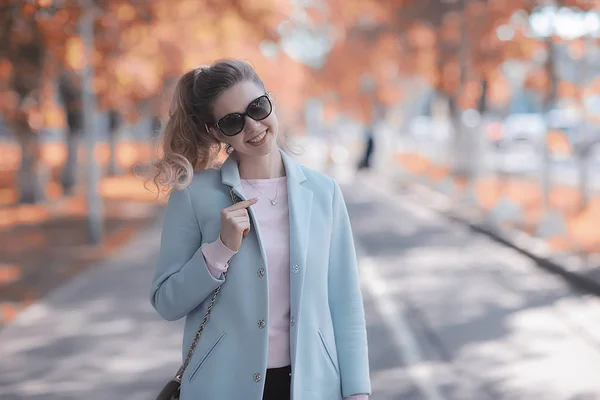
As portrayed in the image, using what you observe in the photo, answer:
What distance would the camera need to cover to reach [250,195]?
309cm

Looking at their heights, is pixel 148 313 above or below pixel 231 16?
below

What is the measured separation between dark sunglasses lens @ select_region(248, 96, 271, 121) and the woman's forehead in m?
0.02

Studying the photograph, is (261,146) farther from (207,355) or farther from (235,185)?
(207,355)

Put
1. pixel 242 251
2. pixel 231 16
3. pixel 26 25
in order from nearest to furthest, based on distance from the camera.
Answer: pixel 242 251 < pixel 26 25 < pixel 231 16

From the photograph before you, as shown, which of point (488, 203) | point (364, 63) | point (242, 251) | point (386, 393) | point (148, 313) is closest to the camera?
point (242, 251)

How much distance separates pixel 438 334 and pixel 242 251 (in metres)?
6.41

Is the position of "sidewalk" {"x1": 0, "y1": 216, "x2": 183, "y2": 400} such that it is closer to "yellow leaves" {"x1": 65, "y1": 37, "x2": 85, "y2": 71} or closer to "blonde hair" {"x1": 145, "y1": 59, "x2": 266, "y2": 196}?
"blonde hair" {"x1": 145, "y1": 59, "x2": 266, "y2": 196}

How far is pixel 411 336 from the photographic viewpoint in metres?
9.05

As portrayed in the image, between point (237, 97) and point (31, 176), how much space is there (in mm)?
24468

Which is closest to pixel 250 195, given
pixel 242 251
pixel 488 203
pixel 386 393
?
pixel 242 251

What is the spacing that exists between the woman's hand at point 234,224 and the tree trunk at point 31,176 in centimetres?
2354

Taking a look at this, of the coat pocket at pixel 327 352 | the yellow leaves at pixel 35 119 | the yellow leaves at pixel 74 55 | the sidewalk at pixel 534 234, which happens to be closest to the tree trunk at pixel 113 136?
the yellow leaves at pixel 35 119

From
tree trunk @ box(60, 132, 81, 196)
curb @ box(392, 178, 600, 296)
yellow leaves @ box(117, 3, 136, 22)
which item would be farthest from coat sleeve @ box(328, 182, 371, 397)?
tree trunk @ box(60, 132, 81, 196)

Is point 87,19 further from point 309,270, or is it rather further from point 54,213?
point 309,270
